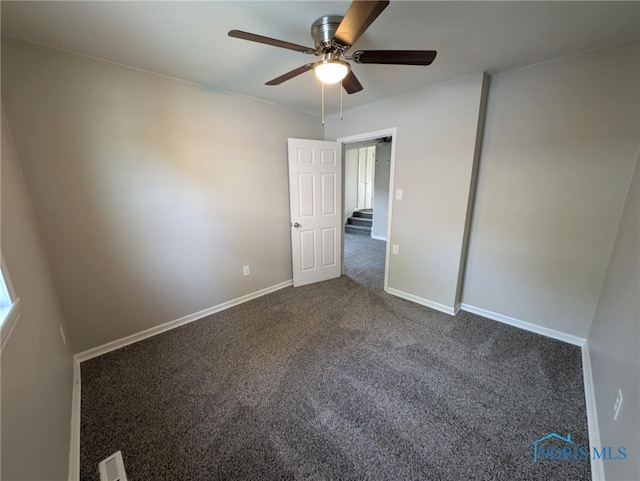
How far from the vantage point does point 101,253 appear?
79.0 inches

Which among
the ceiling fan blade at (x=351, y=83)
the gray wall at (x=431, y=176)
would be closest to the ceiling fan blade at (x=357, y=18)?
the ceiling fan blade at (x=351, y=83)

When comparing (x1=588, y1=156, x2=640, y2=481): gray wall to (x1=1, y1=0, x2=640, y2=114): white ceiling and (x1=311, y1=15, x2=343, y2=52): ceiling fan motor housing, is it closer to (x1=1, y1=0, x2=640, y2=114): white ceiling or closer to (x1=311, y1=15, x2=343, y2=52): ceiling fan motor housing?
(x1=1, y1=0, x2=640, y2=114): white ceiling

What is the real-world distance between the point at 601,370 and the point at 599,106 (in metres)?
1.88

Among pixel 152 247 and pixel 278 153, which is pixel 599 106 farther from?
A: pixel 152 247

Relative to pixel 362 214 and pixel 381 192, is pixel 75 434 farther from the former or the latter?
pixel 362 214

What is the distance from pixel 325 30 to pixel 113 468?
2694 mm

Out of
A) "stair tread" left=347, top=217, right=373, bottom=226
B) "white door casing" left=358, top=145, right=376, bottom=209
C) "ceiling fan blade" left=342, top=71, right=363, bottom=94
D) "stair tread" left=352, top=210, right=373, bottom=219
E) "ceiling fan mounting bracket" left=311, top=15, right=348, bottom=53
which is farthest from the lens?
"white door casing" left=358, top=145, right=376, bottom=209

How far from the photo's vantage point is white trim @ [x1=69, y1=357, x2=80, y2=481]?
122 centimetres

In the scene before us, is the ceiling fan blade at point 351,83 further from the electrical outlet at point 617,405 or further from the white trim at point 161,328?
the white trim at point 161,328

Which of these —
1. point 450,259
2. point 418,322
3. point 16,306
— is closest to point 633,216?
point 450,259

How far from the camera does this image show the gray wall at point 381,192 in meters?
5.88

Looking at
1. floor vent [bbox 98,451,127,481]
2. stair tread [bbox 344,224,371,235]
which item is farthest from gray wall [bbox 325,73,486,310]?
stair tread [bbox 344,224,371,235]

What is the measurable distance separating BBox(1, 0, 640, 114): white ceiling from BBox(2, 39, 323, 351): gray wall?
9.5 inches

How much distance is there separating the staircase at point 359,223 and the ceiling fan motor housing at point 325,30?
16.8 feet
